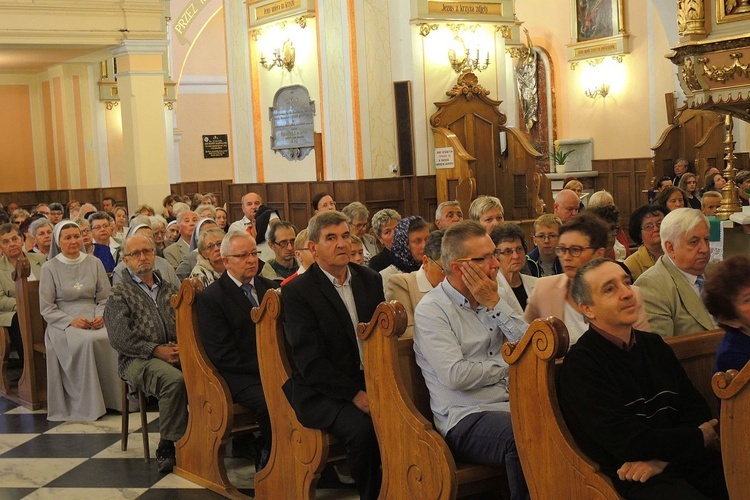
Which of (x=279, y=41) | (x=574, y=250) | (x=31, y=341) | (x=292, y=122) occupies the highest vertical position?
(x=279, y=41)

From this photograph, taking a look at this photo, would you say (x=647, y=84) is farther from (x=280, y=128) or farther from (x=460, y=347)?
(x=460, y=347)

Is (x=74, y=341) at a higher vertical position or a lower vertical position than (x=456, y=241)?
lower

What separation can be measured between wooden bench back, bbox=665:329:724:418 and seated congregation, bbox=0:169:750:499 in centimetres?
1

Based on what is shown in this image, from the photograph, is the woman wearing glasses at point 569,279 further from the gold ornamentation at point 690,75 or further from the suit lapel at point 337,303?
the gold ornamentation at point 690,75

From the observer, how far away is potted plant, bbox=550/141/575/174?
19.0m

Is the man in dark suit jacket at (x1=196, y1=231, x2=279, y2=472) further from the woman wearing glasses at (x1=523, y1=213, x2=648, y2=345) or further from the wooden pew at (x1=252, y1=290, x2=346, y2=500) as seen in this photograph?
the woman wearing glasses at (x1=523, y1=213, x2=648, y2=345)

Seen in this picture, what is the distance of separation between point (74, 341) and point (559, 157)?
13858 millimetres

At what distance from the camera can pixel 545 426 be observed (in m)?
3.15

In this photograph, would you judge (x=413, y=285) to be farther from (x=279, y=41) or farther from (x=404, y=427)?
(x=279, y=41)

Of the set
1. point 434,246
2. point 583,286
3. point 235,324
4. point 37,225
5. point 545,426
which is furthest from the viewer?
point 37,225

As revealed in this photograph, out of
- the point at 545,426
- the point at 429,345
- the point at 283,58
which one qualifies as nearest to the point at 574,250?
the point at 429,345

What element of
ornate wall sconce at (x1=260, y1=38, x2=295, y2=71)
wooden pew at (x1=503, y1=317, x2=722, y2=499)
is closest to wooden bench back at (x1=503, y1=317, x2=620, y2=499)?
wooden pew at (x1=503, y1=317, x2=722, y2=499)

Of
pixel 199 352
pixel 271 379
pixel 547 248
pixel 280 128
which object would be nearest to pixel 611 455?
pixel 271 379

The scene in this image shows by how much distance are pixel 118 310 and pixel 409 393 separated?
93.4 inches
